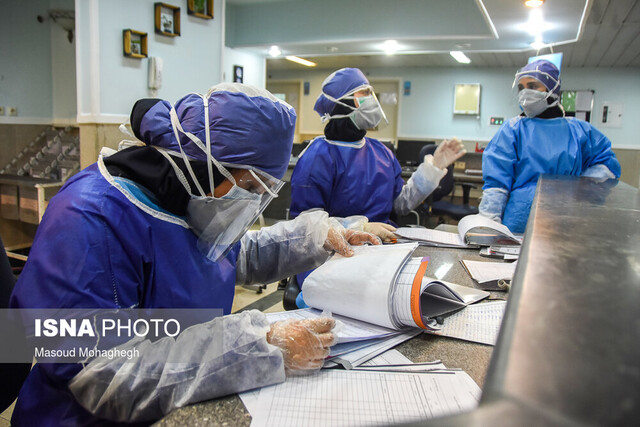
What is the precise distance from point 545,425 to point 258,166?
96 cm

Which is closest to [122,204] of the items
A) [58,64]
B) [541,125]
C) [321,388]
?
[321,388]

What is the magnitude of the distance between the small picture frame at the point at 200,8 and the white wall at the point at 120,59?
0.18 feet

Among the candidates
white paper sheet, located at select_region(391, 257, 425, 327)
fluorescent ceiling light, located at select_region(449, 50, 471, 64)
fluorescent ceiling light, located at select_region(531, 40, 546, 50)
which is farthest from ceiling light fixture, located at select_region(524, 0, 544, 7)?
white paper sheet, located at select_region(391, 257, 425, 327)

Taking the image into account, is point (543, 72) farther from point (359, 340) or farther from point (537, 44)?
point (537, 44)

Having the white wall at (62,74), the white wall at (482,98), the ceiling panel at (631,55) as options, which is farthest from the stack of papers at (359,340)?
the white wall at (482,98)

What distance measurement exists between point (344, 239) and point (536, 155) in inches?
52.9

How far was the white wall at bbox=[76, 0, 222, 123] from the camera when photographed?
11.6ft

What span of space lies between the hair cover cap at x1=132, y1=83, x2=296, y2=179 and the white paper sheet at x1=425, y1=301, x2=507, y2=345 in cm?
58

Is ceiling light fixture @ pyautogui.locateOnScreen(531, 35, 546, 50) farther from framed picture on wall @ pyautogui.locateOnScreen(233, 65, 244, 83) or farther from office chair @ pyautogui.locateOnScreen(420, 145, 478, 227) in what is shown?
framed picture on wall @ pyautogui.locateOnScreen(233, 65, 244, 83)

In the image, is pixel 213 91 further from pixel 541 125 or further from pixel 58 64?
pixel 58 64

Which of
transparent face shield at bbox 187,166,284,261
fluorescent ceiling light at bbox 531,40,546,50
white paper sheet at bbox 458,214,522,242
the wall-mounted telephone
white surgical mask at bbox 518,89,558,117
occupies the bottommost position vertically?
white paper sheet at bbox 458,214,522,242

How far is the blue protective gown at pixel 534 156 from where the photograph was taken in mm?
2186

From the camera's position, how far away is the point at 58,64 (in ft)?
16.3

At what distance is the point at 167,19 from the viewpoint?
165 inches
